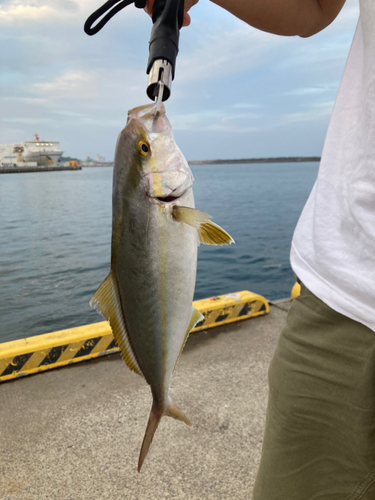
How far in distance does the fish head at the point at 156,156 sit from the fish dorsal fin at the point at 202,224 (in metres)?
0.07

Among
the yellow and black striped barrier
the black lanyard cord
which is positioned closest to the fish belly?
the black lanyard cord

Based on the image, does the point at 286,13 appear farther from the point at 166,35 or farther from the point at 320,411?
the point at 320,411

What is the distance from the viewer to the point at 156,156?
109 centimetres

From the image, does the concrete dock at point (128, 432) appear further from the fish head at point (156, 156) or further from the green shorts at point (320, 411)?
the fish head at point (156, 156)

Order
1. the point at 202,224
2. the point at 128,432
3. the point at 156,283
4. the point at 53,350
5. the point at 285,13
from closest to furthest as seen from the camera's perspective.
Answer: the point at 202,224 < the point at 156,283 < the point at 285,13 < the point at 128,432 < the point at 53,350

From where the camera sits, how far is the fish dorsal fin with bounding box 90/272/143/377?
A: 3.83 feet

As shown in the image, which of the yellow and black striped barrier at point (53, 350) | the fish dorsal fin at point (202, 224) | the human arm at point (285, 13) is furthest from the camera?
the yellow and black striped barrier at point (53, 350)

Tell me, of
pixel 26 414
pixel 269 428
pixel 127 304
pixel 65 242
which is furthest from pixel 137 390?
pixel 65 242

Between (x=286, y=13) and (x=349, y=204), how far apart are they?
0.83 meters

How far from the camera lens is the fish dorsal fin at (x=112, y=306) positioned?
1.17 m

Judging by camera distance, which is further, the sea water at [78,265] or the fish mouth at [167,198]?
the sea water at [78,265]

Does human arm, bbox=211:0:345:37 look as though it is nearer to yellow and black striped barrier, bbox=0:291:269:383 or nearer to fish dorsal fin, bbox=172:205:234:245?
fish dorsal fin, bbox=172:205:234:245

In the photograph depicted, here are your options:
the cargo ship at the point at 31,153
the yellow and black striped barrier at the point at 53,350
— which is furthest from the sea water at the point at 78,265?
the cargo ship at the point at 31,153

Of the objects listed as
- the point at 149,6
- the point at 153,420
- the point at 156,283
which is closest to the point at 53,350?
the point at 153,420
